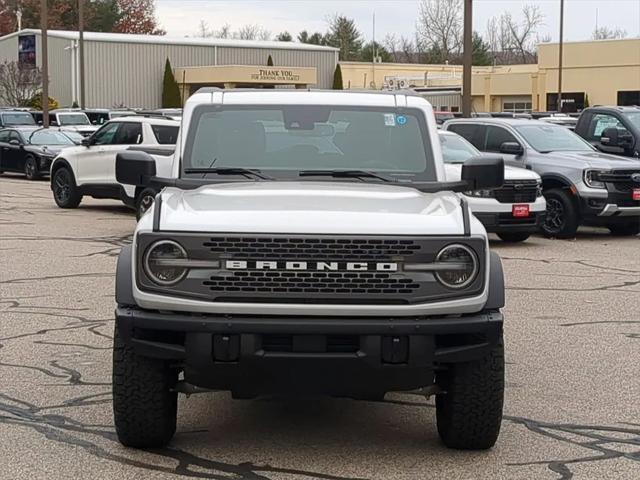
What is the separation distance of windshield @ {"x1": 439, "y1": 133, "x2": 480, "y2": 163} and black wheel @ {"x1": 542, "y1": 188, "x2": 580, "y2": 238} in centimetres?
140

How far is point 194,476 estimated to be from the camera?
5.52 m

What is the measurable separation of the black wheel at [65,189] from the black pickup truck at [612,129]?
9.16m

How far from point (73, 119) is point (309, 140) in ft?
115

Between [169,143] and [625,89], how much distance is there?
41.7 metres

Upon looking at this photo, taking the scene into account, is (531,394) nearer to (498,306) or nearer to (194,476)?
(498,306)

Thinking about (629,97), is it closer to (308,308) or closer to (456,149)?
(456,149)

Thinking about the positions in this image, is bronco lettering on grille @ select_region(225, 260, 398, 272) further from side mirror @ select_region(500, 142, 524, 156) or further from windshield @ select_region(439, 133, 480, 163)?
side mirror @ select_region(500, 142, 524, 156)

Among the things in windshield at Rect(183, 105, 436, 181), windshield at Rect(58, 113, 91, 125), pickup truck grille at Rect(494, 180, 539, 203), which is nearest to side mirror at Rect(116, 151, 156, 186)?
windshield at Rect(183, 105, 436, 181)

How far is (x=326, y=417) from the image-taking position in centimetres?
669

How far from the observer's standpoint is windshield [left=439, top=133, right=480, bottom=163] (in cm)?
1658

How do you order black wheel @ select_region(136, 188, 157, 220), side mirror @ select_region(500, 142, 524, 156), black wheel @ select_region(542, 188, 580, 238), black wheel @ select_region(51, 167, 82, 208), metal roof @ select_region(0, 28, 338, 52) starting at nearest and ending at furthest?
1. black wheel @ select_region(136, 188, 157, 220)
2. black wheel @ select_region(542, 188, 580, 238)
3. side mirror @ select_region(500, 142, 524, 156)
4. black wheel @ select_region(51, 167, 82, 208)
5. metal roof @ select_region(0, 28, 338, 52)

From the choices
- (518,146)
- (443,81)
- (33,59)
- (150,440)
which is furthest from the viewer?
(443,81)

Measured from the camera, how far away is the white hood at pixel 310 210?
5426 mm

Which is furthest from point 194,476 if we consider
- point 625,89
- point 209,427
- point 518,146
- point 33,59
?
point 33,59
